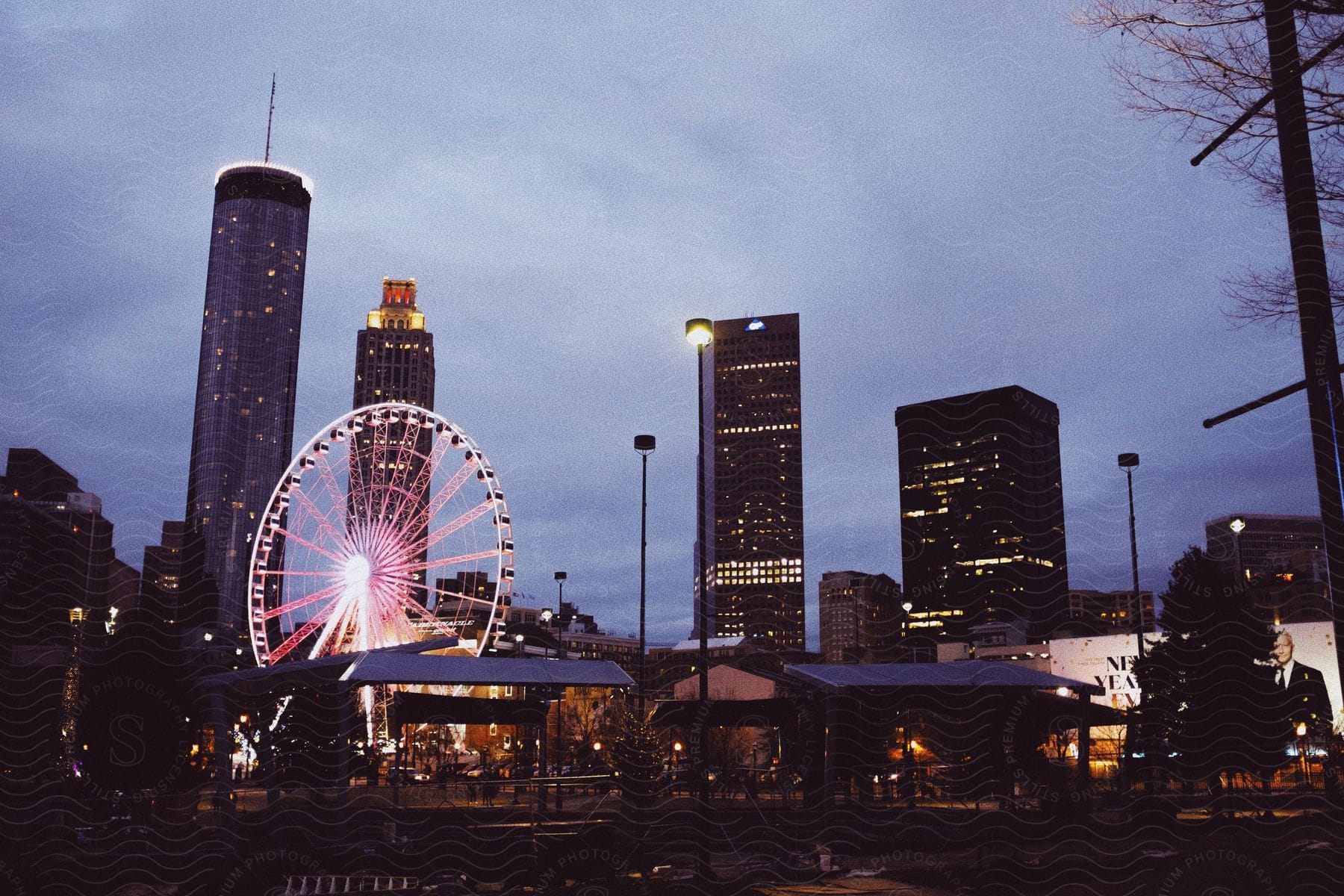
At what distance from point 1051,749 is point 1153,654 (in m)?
19.1

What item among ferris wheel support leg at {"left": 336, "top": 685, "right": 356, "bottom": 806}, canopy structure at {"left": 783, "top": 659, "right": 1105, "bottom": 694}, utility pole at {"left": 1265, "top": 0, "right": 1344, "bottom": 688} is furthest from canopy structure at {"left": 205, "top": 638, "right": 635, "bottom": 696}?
utility pole at {"left": 1265, "top": 0, "right": 1344, "bottom": 688}

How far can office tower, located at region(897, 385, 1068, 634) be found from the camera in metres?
87.8

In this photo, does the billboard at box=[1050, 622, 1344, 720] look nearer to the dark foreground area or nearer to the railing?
the dark foreground area

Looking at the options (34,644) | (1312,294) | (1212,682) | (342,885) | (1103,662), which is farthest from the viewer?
(1103,662)

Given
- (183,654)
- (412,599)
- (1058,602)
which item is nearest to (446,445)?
(412,599)

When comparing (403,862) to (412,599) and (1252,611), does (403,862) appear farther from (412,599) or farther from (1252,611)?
(1252,611)

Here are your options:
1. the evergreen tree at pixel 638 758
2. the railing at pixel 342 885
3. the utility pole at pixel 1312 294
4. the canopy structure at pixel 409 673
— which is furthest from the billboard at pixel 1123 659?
the utility pole at pixel 1312 294

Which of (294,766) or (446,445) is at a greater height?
(446,445)

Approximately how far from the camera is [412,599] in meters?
41.2

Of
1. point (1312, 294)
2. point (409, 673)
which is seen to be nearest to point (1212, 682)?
point (409, 673)

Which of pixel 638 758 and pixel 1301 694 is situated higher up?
pixel 1301 694

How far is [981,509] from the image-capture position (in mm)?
86875

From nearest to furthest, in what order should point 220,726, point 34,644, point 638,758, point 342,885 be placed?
point 342,885
point 220,726
point 34,644
point 638,758

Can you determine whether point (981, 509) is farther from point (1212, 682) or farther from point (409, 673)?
point (409, 673)
